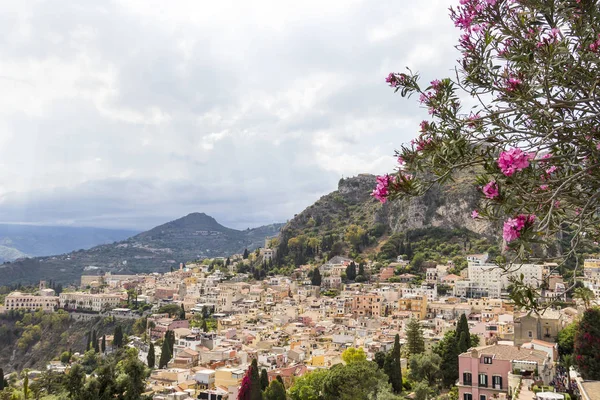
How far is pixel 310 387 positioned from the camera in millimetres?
21875

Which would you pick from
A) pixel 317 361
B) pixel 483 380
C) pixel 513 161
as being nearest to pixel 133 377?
pixel 483 380

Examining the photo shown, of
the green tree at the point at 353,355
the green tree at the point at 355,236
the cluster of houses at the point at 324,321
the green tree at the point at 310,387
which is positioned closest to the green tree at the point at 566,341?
the cluster of houses at the point at 324,321

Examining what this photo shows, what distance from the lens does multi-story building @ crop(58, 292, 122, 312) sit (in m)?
69.4

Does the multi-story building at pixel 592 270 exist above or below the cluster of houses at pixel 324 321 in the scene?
above

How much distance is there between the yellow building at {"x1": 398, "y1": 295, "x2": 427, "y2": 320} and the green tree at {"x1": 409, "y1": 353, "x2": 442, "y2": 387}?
63.5 feet

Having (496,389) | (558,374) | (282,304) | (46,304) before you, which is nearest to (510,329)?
(558,374)

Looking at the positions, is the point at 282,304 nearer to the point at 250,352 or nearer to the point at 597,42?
the point at 250,352

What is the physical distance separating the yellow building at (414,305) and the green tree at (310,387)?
22.0 m

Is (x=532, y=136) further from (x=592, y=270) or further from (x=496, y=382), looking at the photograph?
(x=592, y=270)

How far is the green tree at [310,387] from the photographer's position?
21578 mm

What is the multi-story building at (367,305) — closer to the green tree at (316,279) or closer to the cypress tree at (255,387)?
the green tree at (316,279)

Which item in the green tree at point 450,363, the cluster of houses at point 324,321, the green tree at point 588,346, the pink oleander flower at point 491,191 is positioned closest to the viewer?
the pink oleander flower at point 491,191

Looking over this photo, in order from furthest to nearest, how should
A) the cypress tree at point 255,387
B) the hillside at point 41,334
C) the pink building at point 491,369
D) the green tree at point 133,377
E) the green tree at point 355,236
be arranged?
the green tree at point 355,236 → the hillside at point 41,334 → the cypress tree at point 255,387 → the pink building at point 491,369 → the green tree at point 133,377

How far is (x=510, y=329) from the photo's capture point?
32.5 m
